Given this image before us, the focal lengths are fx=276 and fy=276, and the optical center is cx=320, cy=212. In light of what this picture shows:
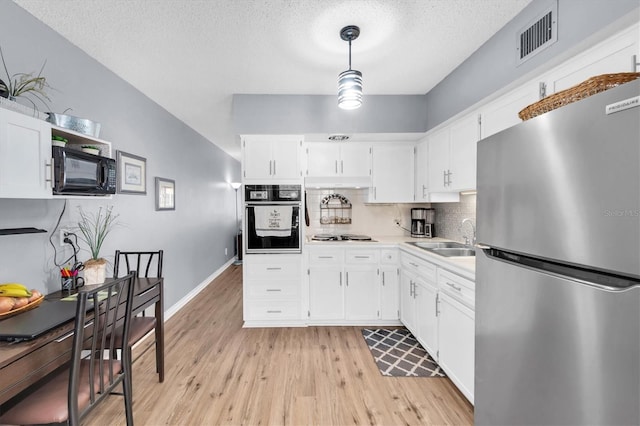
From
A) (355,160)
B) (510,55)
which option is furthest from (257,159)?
(510,55)

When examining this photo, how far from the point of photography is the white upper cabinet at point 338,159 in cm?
332

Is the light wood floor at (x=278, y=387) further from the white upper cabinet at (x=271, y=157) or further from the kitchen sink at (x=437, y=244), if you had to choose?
the white upper cabinet at (x=271, y=157)

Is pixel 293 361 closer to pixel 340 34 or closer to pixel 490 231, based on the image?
pixel 490 231

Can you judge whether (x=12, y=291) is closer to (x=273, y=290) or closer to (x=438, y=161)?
(x=273, y=290)

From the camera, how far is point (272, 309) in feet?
10.3

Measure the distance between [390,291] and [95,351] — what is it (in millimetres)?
2576

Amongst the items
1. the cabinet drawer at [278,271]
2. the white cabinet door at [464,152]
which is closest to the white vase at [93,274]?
the cabinet drawer at [278,271]

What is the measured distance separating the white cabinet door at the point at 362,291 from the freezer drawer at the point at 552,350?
1908mm

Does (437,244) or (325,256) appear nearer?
(437,244)

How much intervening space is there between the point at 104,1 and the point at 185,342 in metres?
2.83

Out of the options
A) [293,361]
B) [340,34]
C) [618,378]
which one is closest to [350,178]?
[340,34]

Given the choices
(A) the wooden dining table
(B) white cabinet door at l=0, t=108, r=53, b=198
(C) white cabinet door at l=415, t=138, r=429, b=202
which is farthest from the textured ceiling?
(A) the wooden dining table

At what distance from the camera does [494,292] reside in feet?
3.53

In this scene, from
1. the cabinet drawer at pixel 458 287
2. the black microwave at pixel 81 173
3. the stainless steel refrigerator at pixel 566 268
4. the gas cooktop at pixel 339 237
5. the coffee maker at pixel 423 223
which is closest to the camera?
the stainless steel refrigerator at pixel 566 268
